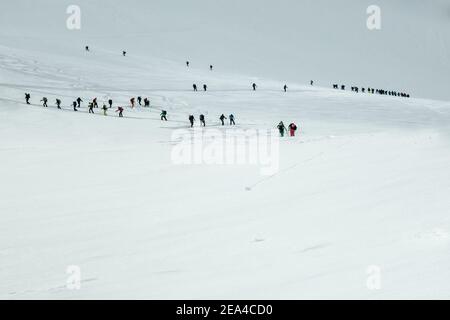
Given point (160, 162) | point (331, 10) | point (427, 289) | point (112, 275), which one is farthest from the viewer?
point (331, 10)

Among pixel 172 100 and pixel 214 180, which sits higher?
pixel 172 100

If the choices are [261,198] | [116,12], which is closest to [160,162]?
[261,198]

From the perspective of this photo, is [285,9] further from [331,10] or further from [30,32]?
[30,32]

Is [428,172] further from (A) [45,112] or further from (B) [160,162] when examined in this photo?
(A) [45,112]

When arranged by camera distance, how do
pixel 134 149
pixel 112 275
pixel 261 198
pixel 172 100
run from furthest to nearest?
1. pixel 172 100
2. pixel 134 149
3. pixel 261 198
4. pixel 112 275

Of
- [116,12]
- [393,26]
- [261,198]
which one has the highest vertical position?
[393,26]

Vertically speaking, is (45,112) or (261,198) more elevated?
(45,112)
